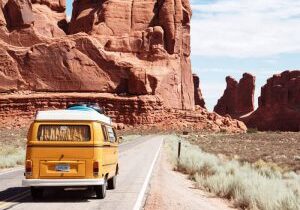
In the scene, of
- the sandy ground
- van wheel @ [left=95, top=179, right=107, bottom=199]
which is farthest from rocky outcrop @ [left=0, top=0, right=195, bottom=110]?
van wheel @ [left=95, top=179, right=107, bottom=199]

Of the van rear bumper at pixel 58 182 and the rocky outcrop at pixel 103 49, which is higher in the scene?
the rocky outcrop at pixel 103 49

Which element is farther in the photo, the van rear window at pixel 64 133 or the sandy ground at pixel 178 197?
the van rear window at pixel 64 133

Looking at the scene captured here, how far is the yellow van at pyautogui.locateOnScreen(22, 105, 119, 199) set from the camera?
1400 centimetres

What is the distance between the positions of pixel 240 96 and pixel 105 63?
237ft

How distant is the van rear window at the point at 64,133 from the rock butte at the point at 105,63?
92207 millimetres

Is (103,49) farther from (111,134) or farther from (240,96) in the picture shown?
(111,134)

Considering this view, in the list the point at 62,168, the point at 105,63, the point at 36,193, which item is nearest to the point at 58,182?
the point at 62,168

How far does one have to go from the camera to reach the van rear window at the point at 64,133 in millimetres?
14414

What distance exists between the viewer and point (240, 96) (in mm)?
173000

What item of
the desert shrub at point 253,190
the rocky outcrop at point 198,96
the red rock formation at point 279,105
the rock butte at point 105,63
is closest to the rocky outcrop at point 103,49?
the rock butte at point 105,63

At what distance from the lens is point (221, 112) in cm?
17975

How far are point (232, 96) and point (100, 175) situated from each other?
164460mm

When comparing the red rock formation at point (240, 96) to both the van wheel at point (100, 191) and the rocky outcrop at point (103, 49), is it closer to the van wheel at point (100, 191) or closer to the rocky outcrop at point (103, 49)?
the rocky outcrop at point (103, 49)

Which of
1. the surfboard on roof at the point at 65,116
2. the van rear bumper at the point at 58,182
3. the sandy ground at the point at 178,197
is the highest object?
the surfboard on roof at the point at 65,116
